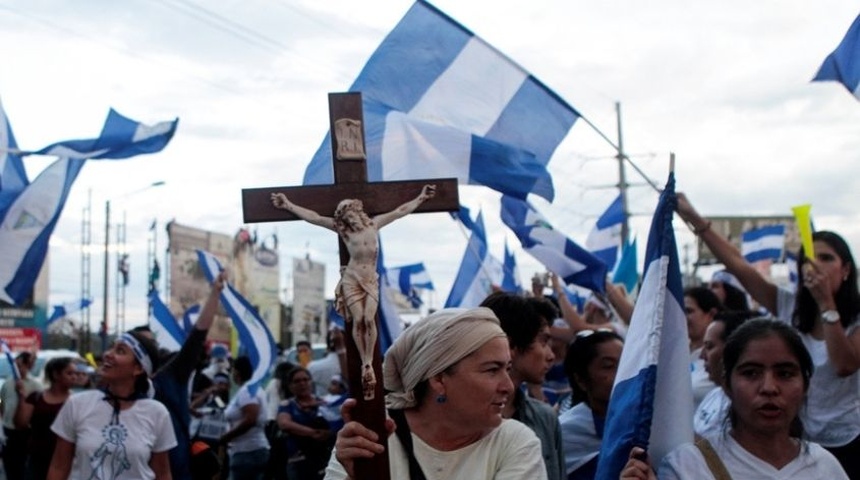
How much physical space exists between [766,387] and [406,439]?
1.06m

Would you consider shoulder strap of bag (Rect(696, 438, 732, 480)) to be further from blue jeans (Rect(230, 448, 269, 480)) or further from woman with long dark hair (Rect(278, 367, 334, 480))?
blue jeans (Rect(230, 448, 269, 480))

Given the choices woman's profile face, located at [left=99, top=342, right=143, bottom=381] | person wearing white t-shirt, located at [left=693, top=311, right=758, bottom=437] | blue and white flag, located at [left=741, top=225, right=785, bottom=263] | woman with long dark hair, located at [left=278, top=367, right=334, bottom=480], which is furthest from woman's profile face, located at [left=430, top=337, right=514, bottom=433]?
blue and white flag, located at [left=741, top=225, right=785, bottom=263]

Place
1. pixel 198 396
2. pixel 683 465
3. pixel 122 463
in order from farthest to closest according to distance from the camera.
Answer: pixel 198 396 → pixel 122 463 → pixel 683 465

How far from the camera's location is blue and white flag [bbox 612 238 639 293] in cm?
1286

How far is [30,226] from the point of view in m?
8.58

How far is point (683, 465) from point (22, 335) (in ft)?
96.6

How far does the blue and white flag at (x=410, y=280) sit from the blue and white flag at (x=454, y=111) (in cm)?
1307

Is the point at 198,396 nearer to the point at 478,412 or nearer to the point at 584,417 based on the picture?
the point at 584,417

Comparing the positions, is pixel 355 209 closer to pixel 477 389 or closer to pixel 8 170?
pixel 477 389

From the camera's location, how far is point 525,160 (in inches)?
283

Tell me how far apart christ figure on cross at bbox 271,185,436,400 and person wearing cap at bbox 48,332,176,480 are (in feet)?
9.47

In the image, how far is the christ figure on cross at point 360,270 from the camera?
3.40m

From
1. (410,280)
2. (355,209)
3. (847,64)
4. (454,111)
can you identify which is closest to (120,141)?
(454,111)

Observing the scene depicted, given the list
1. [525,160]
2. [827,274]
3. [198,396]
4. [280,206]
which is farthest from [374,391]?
[198,396]
